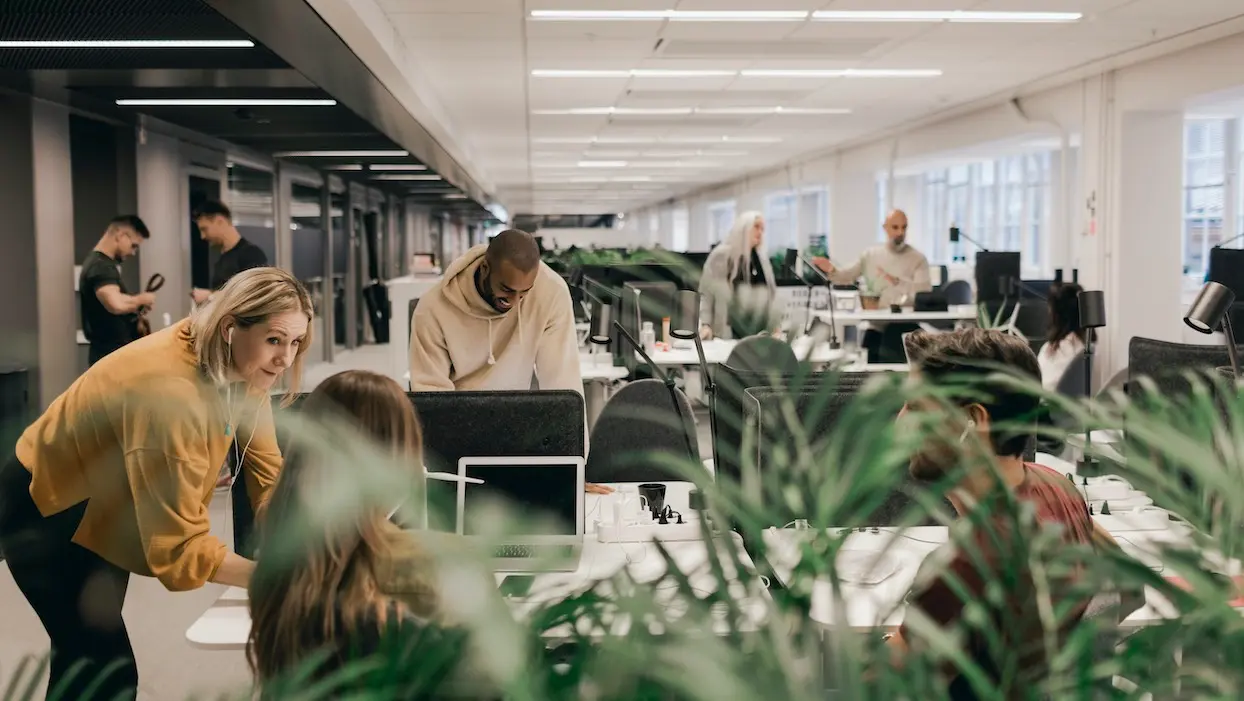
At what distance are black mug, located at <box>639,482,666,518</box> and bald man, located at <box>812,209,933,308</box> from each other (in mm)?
6096

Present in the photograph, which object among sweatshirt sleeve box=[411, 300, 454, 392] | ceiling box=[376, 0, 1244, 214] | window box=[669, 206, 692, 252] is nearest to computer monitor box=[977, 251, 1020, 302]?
ceiling box=[376, 0, 1244, 214]

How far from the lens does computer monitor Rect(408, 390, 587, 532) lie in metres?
2.64

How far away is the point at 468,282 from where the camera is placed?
376 centimetres

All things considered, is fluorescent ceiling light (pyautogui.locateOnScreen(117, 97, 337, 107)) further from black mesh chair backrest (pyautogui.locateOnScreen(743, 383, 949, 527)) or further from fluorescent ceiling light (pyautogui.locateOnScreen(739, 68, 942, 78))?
black mesh chair backrest (pyautogui.locateOnScreen(743, 383, 949, 527))

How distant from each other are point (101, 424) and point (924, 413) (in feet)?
6.15

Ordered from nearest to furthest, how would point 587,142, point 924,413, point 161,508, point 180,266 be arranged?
point 924,413
point 161,508
point 180,266
point 587,142

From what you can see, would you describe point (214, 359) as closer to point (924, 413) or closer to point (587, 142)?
point (924, 413)

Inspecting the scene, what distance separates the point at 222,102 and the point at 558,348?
4202mm

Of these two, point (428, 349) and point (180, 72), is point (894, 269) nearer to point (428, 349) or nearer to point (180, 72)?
point (180, 72)

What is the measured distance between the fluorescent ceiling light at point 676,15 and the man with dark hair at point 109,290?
8.49 feet

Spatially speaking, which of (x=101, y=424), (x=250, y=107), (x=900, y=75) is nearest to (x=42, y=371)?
(x=250, y=107)

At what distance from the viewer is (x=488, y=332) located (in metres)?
3.82

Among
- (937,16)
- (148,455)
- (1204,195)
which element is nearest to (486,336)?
(148,455)

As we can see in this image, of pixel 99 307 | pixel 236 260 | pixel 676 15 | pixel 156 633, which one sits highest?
pixel 676 15
